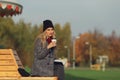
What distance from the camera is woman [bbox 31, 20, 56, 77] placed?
685 cm

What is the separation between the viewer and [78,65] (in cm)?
11269

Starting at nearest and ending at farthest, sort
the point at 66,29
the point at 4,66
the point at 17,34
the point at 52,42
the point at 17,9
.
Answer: the point at 52,42 < the point at 4,66 < the point at 17,9 < the point at 17,34 < the point at 66,29

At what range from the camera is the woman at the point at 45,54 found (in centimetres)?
685

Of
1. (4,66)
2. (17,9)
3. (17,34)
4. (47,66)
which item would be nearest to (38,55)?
(47,66)

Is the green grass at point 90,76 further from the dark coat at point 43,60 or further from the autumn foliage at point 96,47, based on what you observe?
the autumn foliage at point 96,47

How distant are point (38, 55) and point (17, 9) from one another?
344 inches

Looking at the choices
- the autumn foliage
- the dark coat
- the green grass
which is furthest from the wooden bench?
the autumn foliage

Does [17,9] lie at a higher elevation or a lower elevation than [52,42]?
higher

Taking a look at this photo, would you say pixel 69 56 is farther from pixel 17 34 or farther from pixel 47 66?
pixel 47 66

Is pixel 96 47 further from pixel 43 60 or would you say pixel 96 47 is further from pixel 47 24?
pixel 43 60

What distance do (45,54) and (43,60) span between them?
11cm

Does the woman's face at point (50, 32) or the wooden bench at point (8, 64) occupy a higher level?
the woman's face at point (50, 32)

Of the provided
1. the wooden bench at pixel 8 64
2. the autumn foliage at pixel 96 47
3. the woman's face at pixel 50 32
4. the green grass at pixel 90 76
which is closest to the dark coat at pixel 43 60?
the woman's face at pixel 50 32

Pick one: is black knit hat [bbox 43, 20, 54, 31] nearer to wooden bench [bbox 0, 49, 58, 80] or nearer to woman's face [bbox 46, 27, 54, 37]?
woman's face [bbox 46, 27, 54, 37]
